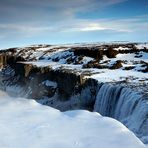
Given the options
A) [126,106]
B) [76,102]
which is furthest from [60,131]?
[76,102]

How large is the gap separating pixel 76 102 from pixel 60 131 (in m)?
39.0

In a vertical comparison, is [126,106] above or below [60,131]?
below

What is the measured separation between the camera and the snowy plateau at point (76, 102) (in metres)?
11.3

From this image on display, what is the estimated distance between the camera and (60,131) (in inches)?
472

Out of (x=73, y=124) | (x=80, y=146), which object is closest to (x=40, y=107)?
(x=73, y=124)

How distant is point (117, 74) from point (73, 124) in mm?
35194

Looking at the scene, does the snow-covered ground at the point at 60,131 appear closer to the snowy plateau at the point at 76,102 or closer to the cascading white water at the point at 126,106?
the snowy plateau at the point at 76,102

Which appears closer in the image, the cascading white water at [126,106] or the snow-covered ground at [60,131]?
the snow-covered ground at [60,131]

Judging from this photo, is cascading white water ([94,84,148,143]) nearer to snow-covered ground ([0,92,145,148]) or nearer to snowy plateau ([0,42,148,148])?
snowy plateau ([0,42,148,148])

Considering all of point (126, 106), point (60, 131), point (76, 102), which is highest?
point (60, 131)

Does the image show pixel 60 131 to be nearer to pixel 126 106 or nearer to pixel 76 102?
pixel 126 106

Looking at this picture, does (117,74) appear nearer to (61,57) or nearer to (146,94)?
(146,94)

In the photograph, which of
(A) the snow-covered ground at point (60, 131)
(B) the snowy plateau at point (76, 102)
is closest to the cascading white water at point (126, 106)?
(B) the snowy plateau at point (76, 102)

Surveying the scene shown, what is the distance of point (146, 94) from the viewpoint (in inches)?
1244
